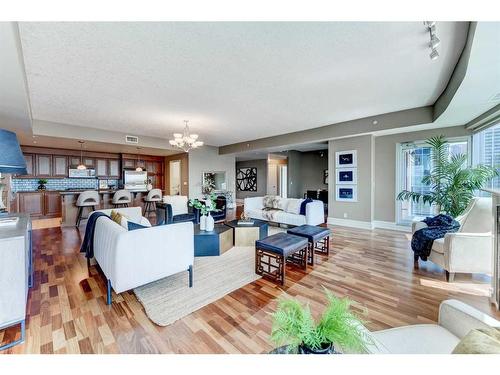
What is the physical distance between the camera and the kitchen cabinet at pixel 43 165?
6898 millimetres

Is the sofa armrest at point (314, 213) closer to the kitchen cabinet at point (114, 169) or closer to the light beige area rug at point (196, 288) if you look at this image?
the light beige area rug at point (196, 288)

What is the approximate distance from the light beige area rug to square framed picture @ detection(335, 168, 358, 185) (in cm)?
366

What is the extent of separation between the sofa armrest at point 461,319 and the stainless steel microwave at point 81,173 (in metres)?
9.70

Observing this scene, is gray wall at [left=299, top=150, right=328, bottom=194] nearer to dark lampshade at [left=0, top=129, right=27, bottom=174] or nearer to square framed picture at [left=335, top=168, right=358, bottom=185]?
square framed picture at [left=335, top=168, right=358, bottom=185]

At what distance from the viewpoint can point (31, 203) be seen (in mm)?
6680

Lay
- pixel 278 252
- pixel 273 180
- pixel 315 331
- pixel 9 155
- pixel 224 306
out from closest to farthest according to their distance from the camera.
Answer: pixel 315 331 < pixel 9 155 < pixel 224 306 < pixel 278 252 < pixel 273 180

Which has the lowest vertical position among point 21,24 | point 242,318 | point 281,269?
point 242,318

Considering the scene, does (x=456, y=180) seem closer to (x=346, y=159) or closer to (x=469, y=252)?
(x=469, y=252)

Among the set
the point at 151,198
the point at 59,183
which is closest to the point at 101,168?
the point at 59,183

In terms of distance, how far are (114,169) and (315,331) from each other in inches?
374
